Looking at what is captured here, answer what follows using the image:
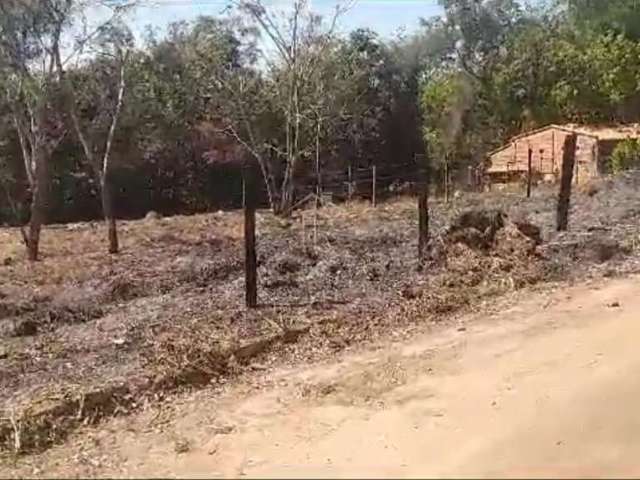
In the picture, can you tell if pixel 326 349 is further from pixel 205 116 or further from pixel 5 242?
pixel 205 116

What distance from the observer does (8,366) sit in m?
7.62

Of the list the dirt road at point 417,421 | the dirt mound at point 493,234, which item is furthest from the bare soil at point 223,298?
the dirt road at point 417,421

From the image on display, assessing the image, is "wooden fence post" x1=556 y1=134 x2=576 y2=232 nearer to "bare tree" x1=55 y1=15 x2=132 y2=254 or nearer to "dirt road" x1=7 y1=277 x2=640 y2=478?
"dirt road" x1=7 y1=277 x2=640 y2=478

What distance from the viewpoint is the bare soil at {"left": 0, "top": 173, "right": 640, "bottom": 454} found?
276 inches

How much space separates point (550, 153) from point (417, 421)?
2228cm

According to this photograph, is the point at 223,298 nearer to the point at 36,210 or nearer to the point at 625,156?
the point at 36,210

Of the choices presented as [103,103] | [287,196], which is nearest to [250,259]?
[287,196]

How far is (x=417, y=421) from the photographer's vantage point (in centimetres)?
611

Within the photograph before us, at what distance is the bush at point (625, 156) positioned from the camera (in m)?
23.7

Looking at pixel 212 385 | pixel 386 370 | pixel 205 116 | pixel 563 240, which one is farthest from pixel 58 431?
pixel 205 116

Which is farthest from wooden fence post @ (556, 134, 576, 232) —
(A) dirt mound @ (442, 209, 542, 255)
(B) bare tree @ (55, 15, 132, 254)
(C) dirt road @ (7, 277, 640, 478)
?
(B) bare tree @ (55, 15, 132, 254)

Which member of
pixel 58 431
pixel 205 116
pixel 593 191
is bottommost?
pixel 58 431

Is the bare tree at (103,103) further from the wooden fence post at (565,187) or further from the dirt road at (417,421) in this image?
the dirt road at (417,421)

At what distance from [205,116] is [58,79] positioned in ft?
31.1
